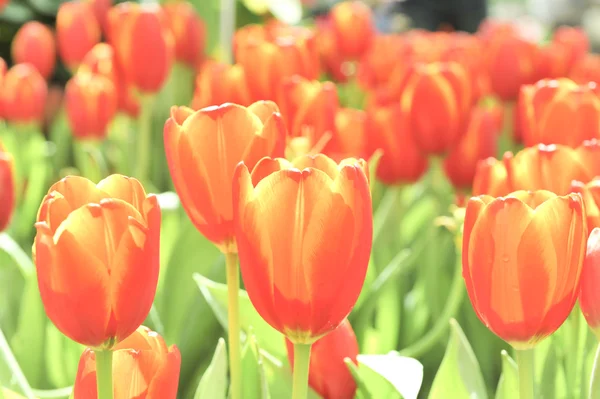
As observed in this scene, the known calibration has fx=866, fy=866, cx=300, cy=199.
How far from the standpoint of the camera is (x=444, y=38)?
6.46 ft

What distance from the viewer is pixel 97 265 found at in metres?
0.48

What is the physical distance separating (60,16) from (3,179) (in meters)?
0.88

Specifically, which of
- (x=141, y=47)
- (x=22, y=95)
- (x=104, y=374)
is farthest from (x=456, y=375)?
(x=22, y=95)

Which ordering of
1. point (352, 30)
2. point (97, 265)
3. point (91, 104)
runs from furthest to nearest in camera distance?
point (352, 30) → point (91, 104) → point (97, 265)

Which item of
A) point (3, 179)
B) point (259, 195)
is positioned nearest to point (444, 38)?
point (3, 179)

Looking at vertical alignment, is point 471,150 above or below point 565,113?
below

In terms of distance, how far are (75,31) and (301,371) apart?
4.16ft

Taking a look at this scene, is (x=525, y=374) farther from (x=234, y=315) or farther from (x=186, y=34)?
→ (x=186, y=34)

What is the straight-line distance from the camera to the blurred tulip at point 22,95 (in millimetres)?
1436

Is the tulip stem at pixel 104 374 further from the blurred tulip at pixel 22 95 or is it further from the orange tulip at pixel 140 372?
the blurred tulip at pixel 22 95

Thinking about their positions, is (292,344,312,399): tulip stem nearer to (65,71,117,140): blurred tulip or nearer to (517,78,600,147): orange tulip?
(517,78,600,147): orange tulip

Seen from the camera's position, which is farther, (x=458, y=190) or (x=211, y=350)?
(x=458, y=190)

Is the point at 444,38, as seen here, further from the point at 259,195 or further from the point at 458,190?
the point at 259,195

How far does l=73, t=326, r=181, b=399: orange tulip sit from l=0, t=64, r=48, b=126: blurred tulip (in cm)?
100
